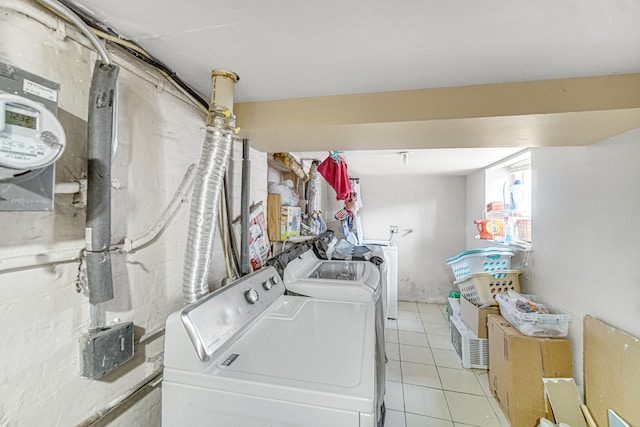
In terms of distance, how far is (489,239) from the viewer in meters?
2.96

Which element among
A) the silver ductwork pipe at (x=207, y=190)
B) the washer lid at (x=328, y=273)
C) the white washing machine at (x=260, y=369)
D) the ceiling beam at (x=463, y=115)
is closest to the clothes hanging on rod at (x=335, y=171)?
the washer lid at (x=328, y=273)

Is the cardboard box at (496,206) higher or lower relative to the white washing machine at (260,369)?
higher

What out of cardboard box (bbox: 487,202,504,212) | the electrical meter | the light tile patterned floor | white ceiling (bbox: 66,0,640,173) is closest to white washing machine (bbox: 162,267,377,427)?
the electrical meter

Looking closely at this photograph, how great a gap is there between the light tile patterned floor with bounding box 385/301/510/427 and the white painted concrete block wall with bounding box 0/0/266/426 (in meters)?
1.83

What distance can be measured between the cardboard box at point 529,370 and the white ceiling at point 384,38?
5.65 feet

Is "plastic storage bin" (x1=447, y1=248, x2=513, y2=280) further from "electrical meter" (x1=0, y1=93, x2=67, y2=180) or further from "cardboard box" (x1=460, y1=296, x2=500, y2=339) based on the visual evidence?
"electrical meter" (x1=0, y1=93, x2=67, y2=180)

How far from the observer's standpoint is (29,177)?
1.73 feet

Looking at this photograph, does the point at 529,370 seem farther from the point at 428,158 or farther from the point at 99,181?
the point at 99,181

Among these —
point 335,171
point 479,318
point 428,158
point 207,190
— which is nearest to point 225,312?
point 207,190

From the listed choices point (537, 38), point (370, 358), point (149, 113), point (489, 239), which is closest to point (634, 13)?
point (537, 38)

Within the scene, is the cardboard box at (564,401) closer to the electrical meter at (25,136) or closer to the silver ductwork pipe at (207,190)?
the silver ductwork pipe at (207,190)

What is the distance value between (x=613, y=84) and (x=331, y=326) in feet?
4.90

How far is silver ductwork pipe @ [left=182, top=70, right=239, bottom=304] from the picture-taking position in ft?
3.16

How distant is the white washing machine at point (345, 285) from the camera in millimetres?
1366
